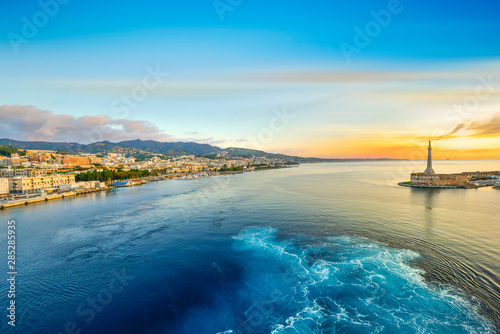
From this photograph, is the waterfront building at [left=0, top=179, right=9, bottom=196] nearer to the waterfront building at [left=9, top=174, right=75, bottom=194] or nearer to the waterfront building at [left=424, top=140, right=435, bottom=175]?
the waterfront building at [left=9, top=174, right=75, bottom=194]

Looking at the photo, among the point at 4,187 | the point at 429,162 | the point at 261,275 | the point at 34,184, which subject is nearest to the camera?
the point at 261,275

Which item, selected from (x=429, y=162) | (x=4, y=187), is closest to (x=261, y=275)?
(x=4, y=187)

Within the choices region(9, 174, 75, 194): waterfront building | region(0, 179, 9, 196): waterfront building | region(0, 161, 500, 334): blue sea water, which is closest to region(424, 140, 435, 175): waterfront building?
region(0, 161, 500, 334): blue sea water

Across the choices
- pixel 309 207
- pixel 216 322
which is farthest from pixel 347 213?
pixel 216 322

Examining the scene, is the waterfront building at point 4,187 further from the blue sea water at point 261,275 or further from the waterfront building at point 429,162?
the waterfront building at point 429,162

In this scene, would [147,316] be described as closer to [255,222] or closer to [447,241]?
[255,222]

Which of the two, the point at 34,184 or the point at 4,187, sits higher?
the point at 34,184

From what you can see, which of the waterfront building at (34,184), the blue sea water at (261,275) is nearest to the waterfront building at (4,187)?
the waterfront building at (34,184)

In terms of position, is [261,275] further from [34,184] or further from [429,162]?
[429,162]
